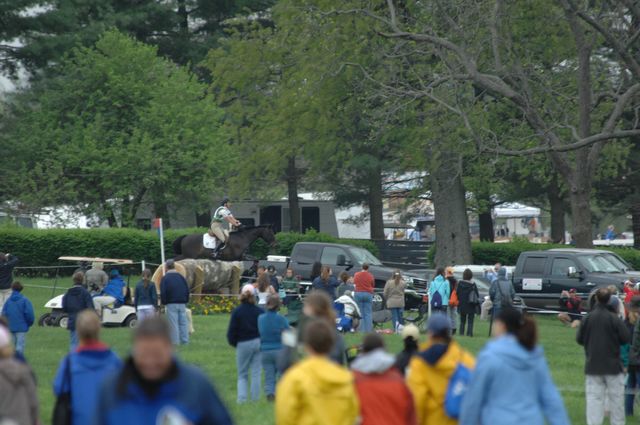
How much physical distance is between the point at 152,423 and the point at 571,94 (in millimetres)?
32469

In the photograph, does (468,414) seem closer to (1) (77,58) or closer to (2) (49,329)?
(2) (49,329)

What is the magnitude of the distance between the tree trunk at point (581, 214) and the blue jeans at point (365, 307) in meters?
8.69

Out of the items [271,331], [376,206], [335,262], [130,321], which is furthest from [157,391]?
[376,206]

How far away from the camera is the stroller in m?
24.6

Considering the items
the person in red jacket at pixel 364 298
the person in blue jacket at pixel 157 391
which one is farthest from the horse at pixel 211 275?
the person in blue jacket at pixel 157 391

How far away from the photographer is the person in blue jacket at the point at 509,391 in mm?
8273

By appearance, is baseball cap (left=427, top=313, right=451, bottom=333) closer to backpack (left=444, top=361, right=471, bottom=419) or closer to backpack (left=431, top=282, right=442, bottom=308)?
backpack (left=444, top=361, right=471, bottom=419)

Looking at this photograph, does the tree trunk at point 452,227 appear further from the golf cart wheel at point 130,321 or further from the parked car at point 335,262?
the golf cart wheel at point 130,321

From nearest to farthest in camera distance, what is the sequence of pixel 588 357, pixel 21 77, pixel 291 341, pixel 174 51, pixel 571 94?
pixel 291 341, pixel 588 357, pixel 571 94, pixel 21 77, pixel 174 51

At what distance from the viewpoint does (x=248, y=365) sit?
594 inches

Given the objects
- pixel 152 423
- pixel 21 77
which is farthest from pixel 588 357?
pixel 21 77

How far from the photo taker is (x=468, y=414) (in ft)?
27.2

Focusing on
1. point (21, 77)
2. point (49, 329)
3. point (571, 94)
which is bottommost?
point (49, 329)

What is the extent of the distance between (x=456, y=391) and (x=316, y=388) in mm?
1630
